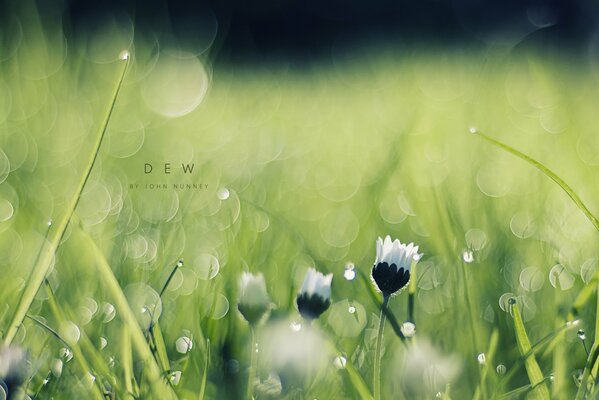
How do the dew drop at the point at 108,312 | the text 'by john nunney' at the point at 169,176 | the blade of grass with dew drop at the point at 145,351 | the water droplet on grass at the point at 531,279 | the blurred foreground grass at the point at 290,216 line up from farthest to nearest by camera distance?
the text 'by john nunney' at the point at 169,176 < the water droplet on grass at the point at 531,279 < the dew drop at the point at 108,312 < the blurred foreground grass at the point at 290,216 < the blade of grass with dew drop at the point at 145,351

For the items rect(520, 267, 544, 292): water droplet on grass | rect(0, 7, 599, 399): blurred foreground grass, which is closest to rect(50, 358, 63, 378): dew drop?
rect(0, 7, 599, 399): blurred foreground grass

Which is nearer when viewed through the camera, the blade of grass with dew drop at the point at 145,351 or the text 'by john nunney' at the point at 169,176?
the blade of grass with dew drop at the point at 145,351

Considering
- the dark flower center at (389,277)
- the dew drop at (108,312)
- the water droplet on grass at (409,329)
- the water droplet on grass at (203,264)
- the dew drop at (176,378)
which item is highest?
the water droplet on grass at (203,264)

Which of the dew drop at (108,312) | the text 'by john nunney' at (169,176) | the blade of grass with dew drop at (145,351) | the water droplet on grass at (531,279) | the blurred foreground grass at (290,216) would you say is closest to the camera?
the blade of grass with dew drop at (145,351)

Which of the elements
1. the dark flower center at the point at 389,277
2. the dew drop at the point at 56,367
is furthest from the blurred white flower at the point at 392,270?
the dew drop at the point at 56,367

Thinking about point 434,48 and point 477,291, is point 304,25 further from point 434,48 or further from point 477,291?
point 477,291

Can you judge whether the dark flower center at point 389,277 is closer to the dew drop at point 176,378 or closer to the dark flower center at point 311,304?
the dark flower center at point 311,304

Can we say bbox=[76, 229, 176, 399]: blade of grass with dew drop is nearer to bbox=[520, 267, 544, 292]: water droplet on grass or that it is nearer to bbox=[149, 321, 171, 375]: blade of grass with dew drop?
bbox=[149, 321, 171, 375]: blade of grass with dew drop
